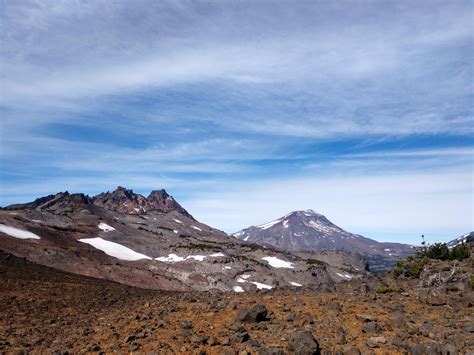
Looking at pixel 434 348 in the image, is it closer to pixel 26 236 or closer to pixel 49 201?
pixel 26 236

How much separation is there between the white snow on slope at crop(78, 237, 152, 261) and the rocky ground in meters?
45.2

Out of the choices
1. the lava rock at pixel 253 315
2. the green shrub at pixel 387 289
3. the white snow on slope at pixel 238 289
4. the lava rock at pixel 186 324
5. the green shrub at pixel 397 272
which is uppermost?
the green shrub at pixel 397 272

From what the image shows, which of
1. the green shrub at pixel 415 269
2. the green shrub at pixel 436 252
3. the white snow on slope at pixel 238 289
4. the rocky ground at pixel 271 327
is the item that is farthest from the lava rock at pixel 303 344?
the white snow on slope at pixel 238 289

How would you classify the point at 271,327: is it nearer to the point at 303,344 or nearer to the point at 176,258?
the point at 303,344

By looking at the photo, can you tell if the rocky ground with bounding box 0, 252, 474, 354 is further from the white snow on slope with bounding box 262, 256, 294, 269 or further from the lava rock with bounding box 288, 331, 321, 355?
the white snow on slope with bounding box 262, 256, 294, 269

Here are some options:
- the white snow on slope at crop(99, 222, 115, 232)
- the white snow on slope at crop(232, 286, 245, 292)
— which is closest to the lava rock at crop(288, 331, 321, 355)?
the white snow on slope at crop(232, 286, 245, 292)

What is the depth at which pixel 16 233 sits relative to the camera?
52.9 metres

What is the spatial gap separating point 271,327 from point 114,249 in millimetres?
57590

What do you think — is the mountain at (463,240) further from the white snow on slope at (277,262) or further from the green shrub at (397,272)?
the white snow on slope at (277,262)

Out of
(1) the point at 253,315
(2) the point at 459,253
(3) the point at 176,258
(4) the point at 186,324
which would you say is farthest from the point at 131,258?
(1) the point at 253,315

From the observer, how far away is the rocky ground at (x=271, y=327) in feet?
33.6

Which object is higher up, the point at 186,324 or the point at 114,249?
the point at 114,249

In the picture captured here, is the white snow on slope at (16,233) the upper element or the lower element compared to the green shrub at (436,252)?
upper

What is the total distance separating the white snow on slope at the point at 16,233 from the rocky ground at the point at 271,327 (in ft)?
126
